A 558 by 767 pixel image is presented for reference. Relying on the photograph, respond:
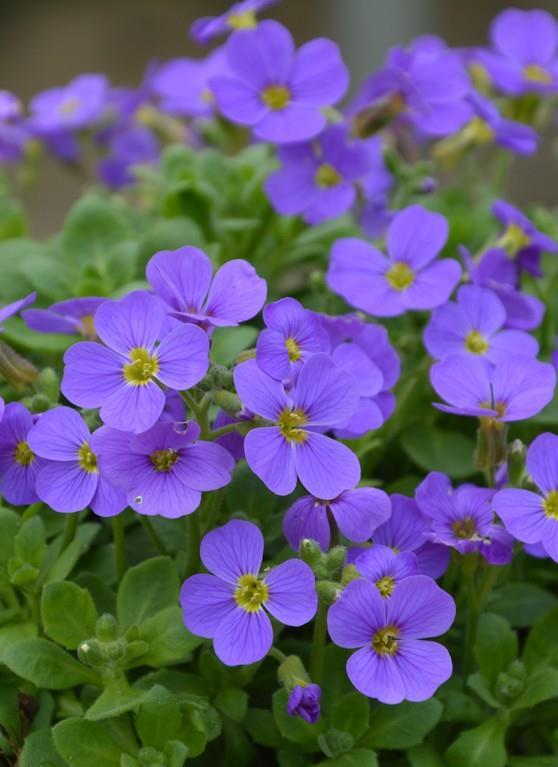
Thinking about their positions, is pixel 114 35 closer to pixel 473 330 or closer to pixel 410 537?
pixel 473 330

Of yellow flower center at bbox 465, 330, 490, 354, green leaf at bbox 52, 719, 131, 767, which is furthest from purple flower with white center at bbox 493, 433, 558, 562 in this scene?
green leaf at bbox 52, 719, 131, 767

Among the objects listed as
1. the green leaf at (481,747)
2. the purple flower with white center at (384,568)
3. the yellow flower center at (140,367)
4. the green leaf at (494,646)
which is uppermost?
the yellow flower center at (140,367)

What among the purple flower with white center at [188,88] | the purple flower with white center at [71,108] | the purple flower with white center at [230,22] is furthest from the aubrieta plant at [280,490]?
the purple flower with white center at [71,108]

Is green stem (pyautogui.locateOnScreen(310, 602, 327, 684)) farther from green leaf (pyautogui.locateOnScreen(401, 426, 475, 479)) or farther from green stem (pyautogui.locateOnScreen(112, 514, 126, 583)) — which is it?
green leaf (pyautogui.locateOnScreen(401, 426, 475, 479))

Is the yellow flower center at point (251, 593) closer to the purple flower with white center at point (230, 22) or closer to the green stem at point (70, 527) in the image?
the green stem at point (70, 527)

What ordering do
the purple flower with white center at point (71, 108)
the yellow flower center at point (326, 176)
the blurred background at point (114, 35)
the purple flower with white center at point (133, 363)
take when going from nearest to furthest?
1. the purple flower with white center at point (133, 363)
2. the yellow flower center at point (326, 176)
3. the purple flower with white center at point (71, 108)
4. the blurred background at point (114, 35)

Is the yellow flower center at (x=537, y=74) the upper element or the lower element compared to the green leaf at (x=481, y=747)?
upper

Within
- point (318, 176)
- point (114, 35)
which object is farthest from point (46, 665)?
point (114, 35)
